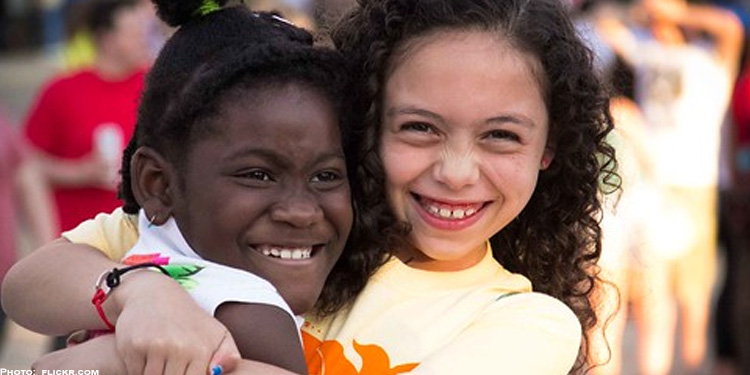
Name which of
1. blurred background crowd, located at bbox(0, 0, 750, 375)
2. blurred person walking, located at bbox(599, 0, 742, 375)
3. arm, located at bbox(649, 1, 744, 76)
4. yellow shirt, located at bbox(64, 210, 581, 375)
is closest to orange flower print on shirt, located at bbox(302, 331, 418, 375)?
yellow shirt, located at bbox(64, 210, 581, 375)

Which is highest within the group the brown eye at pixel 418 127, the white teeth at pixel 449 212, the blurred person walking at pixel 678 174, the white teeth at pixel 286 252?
the brown eye at pixel 418 127

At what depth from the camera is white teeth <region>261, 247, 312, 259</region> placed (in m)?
2.45

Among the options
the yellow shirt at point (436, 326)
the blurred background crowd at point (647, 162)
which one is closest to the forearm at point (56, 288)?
the yellow shirt at point (436, 326)

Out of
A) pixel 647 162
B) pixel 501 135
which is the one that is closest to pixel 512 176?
pixel 501 135

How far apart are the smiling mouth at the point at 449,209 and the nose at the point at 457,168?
5 centimetres

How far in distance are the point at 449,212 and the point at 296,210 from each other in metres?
0.40

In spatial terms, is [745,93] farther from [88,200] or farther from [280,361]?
[280,361]

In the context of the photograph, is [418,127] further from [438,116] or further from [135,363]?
[135,363]

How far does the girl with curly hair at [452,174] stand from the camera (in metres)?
2.61

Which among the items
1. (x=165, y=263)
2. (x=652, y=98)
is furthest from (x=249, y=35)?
(x=652, y=98)

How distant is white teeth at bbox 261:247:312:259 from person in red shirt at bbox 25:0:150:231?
451 centimetres

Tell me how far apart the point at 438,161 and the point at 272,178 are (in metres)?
0.37

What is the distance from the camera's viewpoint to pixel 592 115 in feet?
9.35

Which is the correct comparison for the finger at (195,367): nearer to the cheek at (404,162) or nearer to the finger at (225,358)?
the finger at (225,358)
